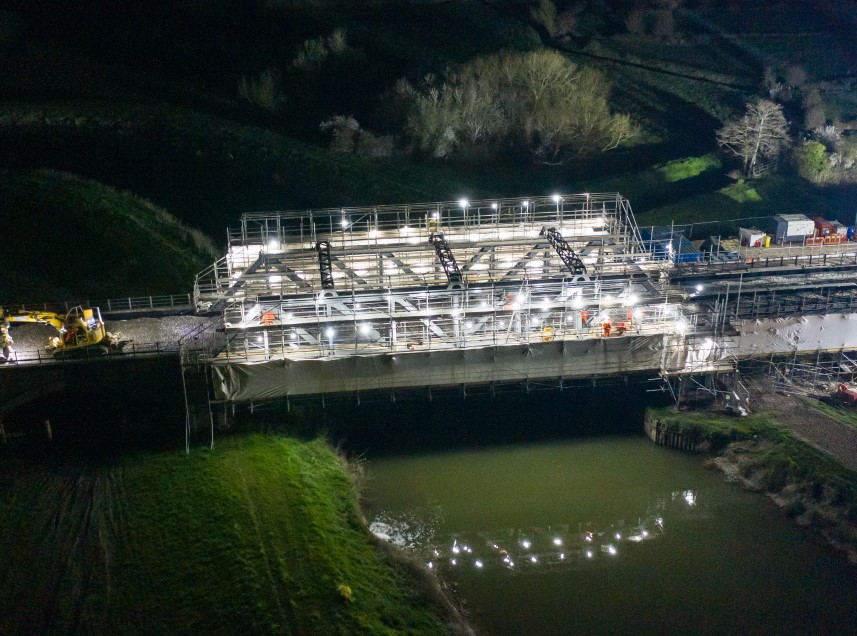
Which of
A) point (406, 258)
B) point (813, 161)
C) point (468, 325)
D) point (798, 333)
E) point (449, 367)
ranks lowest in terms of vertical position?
point (449, 367)

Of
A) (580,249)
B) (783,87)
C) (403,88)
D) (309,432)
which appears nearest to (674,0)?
(783,87)

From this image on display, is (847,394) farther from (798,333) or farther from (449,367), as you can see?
(449,367)

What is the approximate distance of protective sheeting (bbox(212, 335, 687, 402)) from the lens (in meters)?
29.2

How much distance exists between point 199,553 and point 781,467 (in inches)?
804

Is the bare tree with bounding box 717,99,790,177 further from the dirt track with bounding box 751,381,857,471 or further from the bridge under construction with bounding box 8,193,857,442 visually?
the dirt track with bounding box 751,381,857,471

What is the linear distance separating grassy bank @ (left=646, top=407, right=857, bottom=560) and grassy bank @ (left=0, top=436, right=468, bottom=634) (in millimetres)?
13158

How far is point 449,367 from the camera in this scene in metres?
30.4

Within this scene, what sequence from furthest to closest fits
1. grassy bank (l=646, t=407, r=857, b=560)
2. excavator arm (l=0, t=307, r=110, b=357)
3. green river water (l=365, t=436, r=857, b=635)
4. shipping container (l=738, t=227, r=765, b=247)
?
shipping container (l=738, t=227, r=765, b=247)
excavator arm (l=0, t=307, r=110, b=357)
grassy bank (l=646, t=407, r=857, b=560)
green river water (l=365, t=436, r=857, b=635)

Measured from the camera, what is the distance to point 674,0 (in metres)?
78.4

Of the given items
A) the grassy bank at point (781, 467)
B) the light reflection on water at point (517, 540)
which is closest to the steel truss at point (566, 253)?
the grassy bank at point (781, 467)

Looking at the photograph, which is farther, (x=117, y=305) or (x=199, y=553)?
(x=117, y=305)

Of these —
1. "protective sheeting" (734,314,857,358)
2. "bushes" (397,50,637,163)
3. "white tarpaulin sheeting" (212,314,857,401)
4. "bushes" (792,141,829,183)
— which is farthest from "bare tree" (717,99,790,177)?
"white tarpaulin sheeting" (212,314,857,401)

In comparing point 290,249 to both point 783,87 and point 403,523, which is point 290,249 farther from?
point 783,87

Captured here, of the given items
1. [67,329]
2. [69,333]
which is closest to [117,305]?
[67,329]
